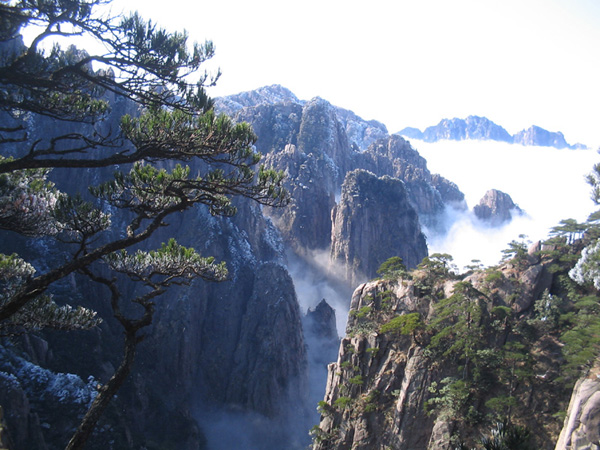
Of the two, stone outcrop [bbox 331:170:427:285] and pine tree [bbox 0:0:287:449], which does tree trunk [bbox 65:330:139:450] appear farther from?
stone outcrop [bbox 331:170:427:285]

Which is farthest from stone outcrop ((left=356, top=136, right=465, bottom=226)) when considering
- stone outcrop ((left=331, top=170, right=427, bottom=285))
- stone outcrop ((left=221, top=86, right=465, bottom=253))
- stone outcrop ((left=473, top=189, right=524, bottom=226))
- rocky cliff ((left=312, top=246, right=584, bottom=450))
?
rocky cliff ((left=312, top=246, right=584, bottom=450))

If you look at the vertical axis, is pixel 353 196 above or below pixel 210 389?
above

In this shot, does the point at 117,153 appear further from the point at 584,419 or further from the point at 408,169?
the point at 408,169

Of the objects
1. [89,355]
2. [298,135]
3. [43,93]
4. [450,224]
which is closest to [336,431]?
[43,93]

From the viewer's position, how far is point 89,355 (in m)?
49.7

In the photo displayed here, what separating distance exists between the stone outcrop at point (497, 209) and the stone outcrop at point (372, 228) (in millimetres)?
91014

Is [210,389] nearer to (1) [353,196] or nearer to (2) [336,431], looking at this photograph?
(2) [336,431]

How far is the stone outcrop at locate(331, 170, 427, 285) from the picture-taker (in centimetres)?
10431

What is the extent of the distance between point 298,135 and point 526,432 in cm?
12357

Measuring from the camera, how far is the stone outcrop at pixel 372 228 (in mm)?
104312

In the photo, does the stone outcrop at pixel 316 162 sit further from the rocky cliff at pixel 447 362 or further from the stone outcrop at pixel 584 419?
the stone outcrop at pixel 584 419

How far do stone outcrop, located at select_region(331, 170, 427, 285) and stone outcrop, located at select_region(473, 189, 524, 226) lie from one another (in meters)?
91.0

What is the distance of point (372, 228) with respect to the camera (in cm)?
10594

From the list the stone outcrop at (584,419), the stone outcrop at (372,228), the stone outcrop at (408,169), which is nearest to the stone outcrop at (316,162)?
the stone outcrop at (408,169)
